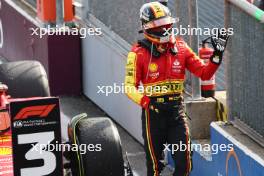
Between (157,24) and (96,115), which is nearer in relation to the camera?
(157,24)

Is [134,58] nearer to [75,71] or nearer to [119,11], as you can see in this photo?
[119,11]

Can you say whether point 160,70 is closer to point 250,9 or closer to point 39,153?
point 250,9

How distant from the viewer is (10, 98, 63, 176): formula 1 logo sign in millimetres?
5805

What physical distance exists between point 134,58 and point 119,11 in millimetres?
2565

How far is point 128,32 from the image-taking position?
9.64 metres

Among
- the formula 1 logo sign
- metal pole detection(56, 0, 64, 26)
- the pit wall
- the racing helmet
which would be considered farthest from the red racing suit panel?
metal pole detection(56, 0, 64, 26)

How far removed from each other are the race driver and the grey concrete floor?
A: 122 cm

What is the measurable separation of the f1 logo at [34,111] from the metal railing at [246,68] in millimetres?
1909

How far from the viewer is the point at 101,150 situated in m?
6.81

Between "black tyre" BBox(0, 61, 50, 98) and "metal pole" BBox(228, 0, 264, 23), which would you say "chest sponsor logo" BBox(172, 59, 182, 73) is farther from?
"black tyre" BBox(0, 61, 50, 98)

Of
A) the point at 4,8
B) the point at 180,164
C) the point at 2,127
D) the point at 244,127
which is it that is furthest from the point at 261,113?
the point at 4,8

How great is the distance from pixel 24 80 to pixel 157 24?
70.8 inches

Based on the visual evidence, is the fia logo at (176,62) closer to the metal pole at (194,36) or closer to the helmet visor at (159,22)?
the helmet visor at (159,22)

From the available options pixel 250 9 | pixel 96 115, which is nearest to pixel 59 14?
pixel 96 115
